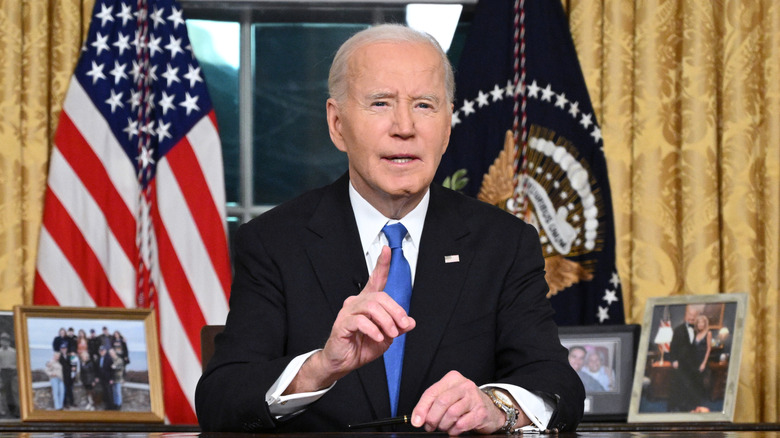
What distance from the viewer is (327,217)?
2.16 metres

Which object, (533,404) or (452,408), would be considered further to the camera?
(533,404)

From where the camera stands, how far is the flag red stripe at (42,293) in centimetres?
332

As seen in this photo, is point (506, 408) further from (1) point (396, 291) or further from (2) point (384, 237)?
(2) point (384, 237)

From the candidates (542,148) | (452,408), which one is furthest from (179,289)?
(452,408)

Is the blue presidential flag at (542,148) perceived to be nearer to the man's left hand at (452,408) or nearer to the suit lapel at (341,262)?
the suit lapel at (341,262)

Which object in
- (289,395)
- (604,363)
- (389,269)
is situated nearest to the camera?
(289,395)

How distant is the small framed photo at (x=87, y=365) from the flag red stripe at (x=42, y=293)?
0.27 meters

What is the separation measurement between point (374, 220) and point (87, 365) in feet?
4.43

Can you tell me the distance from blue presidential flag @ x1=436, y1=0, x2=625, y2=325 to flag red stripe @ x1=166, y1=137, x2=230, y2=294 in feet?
2.53

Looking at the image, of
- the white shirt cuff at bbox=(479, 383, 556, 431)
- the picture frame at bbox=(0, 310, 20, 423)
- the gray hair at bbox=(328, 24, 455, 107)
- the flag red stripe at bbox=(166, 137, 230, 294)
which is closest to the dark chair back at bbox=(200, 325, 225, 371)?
the gray hair at bbox=(328, 24, 455, 107)

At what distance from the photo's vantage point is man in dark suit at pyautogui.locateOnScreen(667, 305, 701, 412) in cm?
304

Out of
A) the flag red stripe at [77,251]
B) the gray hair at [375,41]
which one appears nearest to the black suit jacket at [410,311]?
the gray hair at [375,41]

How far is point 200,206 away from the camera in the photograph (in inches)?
136

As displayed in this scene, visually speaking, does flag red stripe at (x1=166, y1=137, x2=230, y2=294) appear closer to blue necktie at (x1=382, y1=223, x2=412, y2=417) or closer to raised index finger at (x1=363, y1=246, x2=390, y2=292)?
blue necktie at (x1=382, y1=223, x2=412, y2=417)
